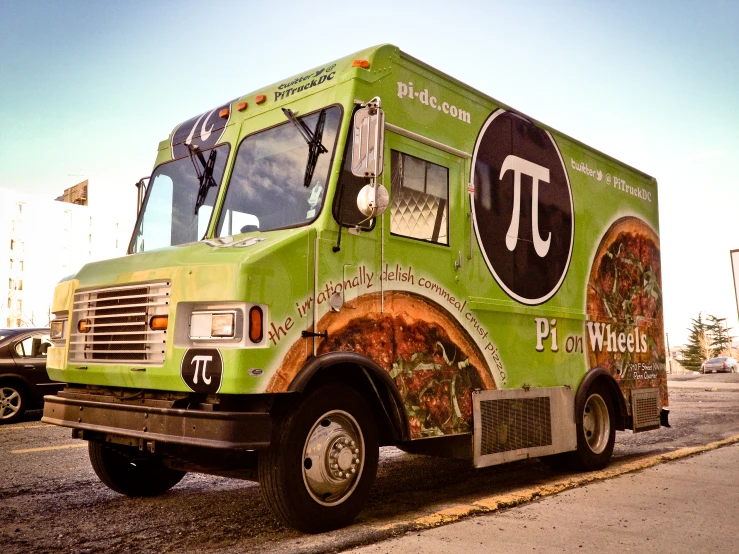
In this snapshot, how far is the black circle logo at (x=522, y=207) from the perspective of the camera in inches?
244

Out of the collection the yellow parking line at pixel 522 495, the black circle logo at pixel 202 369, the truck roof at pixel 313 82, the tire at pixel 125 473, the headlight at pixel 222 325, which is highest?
the truck roof at pixel 313 82

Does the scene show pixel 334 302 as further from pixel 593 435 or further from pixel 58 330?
pixel 593 435

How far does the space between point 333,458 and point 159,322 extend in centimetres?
140

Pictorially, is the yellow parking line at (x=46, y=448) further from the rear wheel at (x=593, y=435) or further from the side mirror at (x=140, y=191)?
the rear wheel at (x=593, y=435)

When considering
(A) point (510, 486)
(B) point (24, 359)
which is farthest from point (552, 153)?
(B) point (24, 359)

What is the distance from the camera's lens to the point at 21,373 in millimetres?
11625

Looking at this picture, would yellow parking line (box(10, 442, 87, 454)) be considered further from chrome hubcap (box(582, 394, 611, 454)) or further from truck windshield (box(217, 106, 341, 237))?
chrome hubcap (box(582, 394, 611, 454))

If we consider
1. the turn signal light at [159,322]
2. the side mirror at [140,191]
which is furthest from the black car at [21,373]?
the turn signal light at [159,322]

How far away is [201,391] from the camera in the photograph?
419 centimetres

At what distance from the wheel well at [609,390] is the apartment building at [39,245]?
75.7 meters

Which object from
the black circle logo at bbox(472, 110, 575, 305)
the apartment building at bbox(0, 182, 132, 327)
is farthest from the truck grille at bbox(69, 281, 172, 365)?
the apartment building at bbox(0, 182, 132, 327)

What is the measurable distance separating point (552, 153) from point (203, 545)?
5.02 m

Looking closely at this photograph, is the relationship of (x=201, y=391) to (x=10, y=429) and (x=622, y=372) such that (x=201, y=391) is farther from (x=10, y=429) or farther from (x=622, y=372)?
(x=10, y=429)

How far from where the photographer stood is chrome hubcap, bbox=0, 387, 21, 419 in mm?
11336
